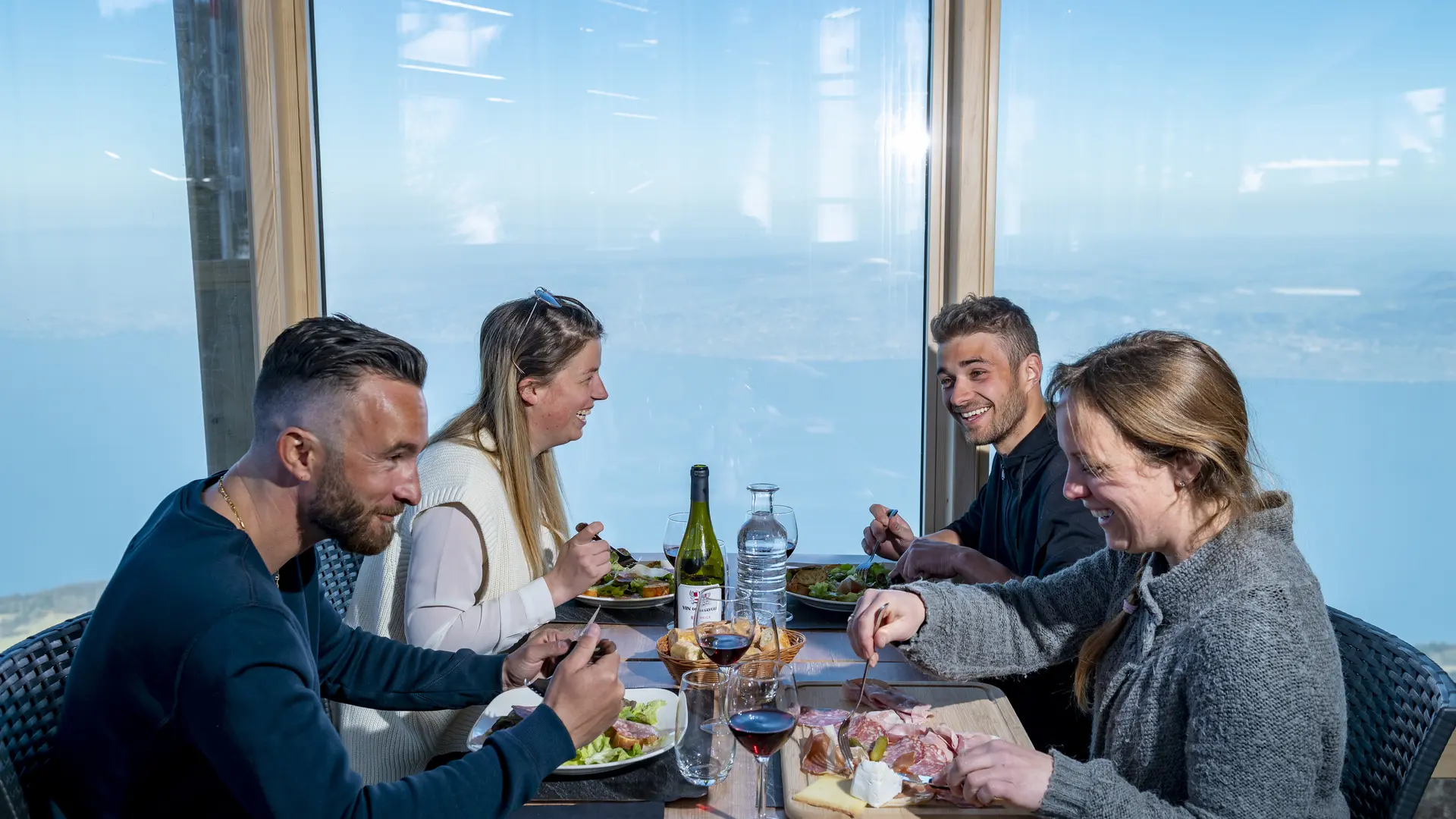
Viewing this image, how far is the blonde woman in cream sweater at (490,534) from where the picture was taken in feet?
6.17

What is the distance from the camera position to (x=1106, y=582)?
1.71 meters

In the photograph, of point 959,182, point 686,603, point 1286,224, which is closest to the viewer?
point 686,603

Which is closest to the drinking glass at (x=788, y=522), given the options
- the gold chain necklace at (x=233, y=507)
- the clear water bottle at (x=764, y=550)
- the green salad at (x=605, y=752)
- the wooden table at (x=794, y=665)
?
the clear water bottle at (x=764, y=550)

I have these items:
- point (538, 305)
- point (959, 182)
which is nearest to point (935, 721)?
point (538, 305)

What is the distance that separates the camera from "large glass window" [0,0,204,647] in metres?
2.42

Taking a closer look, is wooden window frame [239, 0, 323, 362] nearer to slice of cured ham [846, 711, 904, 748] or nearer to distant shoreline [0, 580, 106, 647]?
distant shoreline [0, 580, 106, 647]

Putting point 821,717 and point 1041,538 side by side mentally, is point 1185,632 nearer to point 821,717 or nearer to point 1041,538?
point 821,717

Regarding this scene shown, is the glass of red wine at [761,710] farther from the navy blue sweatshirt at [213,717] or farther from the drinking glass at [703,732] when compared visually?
the navy blue sweatshirt at [213,717]

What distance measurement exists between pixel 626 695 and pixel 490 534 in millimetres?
434

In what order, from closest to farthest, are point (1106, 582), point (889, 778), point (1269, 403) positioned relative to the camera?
point (889, 778)
point (1106, 582)
point (1269, 403)

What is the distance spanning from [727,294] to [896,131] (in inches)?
26.1

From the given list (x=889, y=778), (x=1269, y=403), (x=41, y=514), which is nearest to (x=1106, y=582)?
(x=889, y=778)

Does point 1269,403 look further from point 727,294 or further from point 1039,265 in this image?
point 727,294

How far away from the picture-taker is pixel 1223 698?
1.27 m
